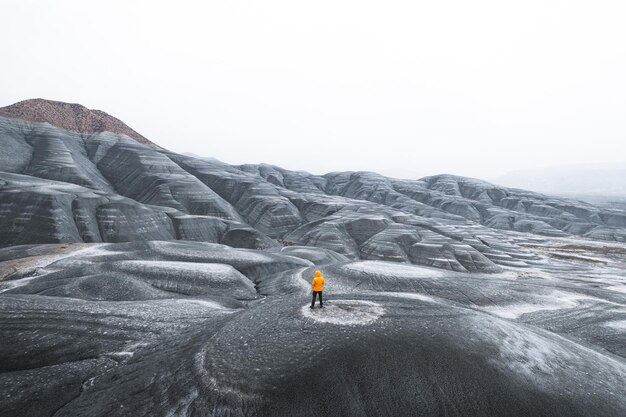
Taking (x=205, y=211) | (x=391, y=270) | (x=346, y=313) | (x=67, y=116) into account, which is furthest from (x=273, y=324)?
(x=67, y=116)

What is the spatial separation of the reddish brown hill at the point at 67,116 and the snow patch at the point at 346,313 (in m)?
102

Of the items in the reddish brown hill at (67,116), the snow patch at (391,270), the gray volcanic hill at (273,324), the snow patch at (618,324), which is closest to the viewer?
the gray volcanic hill at (273,324)

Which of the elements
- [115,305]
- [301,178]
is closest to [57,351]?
[115,305]

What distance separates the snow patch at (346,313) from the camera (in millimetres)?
13664

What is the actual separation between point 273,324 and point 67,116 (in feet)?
361

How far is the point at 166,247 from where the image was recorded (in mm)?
34312

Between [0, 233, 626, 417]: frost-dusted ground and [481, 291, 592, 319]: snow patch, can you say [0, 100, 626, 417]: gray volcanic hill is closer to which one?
[0, 233, 626, 417]: frost-dusted ground

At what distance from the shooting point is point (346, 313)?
14484 mm

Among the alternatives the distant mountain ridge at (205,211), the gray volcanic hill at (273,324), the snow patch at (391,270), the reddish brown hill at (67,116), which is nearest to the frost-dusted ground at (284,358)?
the gray volcanic hill at (273,324)

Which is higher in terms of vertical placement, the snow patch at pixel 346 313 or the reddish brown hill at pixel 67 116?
the reddish brown hill at pixel 67 116

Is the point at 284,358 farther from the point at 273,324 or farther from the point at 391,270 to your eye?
the point at 391,270

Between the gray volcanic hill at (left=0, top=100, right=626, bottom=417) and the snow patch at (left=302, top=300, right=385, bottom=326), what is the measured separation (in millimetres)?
112

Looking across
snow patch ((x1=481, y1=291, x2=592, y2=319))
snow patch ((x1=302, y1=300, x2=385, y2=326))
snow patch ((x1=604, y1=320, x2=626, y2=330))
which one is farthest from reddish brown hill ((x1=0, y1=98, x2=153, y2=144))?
snow patch ((x1=604, y1=320, x2=626, y2=330))

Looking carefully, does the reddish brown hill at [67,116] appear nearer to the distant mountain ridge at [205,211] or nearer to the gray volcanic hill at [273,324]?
the distant mountain ridge at [205,211]
